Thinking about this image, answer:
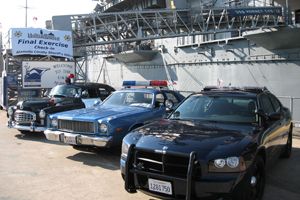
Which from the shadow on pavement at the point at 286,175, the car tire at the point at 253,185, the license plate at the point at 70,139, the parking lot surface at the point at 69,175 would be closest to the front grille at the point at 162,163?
the car tire at the point at 253,185

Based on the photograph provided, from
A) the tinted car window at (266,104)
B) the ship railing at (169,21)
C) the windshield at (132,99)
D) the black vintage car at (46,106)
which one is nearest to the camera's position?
the tinted car window at (266,104)

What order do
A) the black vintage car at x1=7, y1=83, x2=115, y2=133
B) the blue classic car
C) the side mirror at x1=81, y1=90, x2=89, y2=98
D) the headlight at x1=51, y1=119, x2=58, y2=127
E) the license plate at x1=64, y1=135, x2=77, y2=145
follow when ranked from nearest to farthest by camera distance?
the blue classic car
the license plate at x1=64, y1=135, x2=77, y2=145
the headlight at x1=51, y1=119, x2=58, y2=127
the black vintage car at x1=7, y1=83, x2=115, y2=133
the side mirror at x1=81, y1=90, x2=89, y2=98

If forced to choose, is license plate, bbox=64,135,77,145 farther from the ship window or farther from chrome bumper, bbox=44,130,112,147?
the ship window

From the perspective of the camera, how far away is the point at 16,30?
1848cm

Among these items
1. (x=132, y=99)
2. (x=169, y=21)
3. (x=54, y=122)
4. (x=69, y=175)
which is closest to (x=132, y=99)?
(x=132, y=99)

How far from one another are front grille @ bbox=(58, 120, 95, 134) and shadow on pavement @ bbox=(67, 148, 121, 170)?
2.09ft

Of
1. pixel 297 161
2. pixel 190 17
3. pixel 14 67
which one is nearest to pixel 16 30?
pixel 14 67

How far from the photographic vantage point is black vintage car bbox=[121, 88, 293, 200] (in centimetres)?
462

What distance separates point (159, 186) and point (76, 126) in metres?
3.92

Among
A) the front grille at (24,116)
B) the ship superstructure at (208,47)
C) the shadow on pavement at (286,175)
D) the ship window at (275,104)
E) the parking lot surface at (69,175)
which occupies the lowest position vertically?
the shadow on pavement at (286,175)

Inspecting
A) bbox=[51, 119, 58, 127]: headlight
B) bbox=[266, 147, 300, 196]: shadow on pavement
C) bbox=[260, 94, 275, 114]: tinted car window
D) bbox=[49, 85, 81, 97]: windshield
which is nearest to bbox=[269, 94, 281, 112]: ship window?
bbox=[260, 94, 275, 114]: tinted car window

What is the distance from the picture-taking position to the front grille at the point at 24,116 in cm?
1121

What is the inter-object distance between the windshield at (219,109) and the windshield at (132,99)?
8.66 ft

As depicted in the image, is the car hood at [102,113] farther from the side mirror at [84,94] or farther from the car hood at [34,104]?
the side mirror at [84,94]
